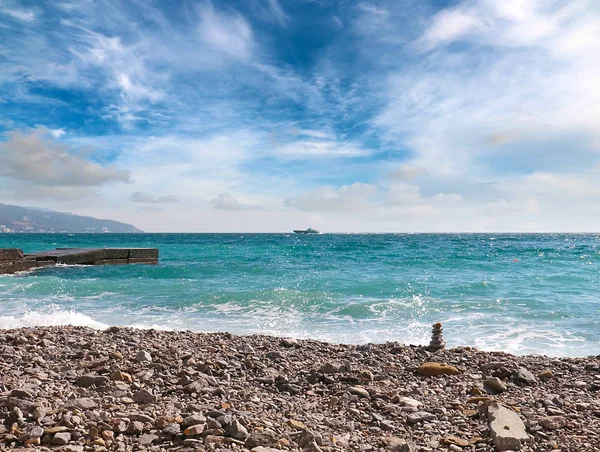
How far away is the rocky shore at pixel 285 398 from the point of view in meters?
3.65

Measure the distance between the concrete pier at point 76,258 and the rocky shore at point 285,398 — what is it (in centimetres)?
2117

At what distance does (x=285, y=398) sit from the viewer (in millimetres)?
4914

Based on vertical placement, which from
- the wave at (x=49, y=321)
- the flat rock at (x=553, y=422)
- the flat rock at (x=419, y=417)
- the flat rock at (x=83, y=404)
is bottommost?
the wave at (x=49, y=321)

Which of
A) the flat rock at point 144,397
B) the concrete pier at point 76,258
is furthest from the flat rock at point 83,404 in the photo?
the concrete pier at point 76,258

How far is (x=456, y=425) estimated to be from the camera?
419 centimetres

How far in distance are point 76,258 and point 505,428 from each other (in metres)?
30.5

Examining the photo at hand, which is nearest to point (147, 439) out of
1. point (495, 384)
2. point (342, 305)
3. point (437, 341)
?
point (495, 384)

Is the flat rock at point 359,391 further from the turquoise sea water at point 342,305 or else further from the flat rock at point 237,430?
the turquoise sea water at point 342,305

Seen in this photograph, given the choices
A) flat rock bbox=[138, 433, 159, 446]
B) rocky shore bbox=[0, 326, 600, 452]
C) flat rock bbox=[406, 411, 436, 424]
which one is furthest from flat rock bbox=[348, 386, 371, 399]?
flat rock bbox=[138, 433, 159, 446]

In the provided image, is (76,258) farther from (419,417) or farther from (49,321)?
(419,417)

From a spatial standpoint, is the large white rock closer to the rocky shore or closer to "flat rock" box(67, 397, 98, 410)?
the rocky shore

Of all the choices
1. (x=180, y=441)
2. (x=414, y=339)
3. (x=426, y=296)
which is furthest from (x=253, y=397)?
(x=426, y=296)

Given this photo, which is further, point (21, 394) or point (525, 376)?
point (525, 376)

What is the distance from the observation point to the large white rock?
3.70 metres
